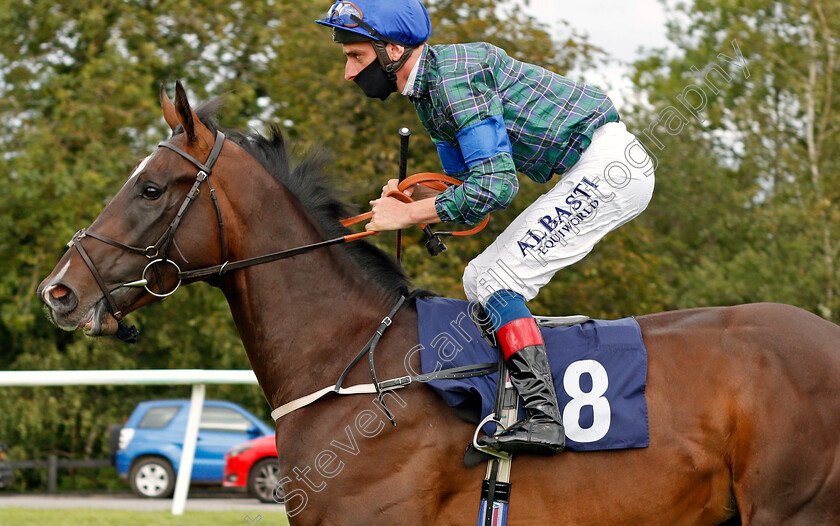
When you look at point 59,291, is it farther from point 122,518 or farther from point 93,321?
point 122,518

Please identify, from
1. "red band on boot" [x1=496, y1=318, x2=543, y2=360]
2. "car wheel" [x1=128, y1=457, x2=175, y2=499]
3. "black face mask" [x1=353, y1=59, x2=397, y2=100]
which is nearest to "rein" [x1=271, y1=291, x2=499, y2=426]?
"red band on boot" [x1=496, y1=318, x2=543, y2=360]

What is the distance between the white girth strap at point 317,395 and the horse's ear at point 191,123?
113 cm

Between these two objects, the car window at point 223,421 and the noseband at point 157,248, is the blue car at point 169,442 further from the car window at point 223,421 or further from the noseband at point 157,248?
the noseband at point 157,248

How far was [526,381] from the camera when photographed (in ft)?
11.2

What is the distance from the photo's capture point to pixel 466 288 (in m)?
3.73

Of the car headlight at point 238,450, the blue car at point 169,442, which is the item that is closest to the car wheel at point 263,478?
the car headlight at point 238,450

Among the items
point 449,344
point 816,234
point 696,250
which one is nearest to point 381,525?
point 449,344

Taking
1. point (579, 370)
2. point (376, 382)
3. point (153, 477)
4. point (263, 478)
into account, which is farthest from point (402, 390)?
point (153, 477)

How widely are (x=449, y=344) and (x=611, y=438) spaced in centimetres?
74

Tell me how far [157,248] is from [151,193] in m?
0.23

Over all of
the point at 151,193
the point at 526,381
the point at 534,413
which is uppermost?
the point at 151,193

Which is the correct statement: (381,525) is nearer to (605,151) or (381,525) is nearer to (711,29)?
(605,151)

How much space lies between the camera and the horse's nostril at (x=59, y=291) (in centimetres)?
335

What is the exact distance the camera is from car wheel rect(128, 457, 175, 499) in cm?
1380
